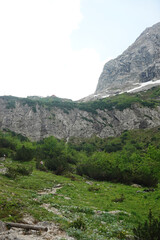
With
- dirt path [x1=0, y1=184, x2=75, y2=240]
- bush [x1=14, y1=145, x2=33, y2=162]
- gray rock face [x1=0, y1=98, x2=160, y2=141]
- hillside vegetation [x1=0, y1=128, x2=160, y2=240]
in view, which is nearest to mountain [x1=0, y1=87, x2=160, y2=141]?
gray rock face [x1=0, y1=98, x2=160, y2=141]

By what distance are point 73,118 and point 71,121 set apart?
377 cm

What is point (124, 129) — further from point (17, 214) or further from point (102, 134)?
point (17, 214)

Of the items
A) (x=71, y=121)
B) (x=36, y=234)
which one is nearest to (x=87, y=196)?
(x=36, y=234)

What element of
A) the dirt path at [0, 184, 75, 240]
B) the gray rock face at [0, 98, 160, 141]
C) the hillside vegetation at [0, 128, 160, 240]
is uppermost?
the gray rock face at [0, 98, 160, 141]

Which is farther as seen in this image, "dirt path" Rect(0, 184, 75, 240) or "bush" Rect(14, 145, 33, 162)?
"bush" Rect(14, 145, 33, 162)

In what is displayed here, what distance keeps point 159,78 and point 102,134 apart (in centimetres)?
12221

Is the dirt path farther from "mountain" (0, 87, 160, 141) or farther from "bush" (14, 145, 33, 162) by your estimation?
"mountain" (0, 87, 160, 141)

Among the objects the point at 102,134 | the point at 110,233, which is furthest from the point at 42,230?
the point at 102,134

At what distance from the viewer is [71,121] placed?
366ft

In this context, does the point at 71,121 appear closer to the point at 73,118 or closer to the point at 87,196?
the point at 73,118

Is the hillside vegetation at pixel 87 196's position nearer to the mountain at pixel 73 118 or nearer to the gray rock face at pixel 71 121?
the gray rock face at pixel 71 121

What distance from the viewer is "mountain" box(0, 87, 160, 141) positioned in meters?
96.6

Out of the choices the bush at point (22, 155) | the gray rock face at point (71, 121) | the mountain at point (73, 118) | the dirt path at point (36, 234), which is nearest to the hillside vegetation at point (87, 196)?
the bush at point (22, 155)

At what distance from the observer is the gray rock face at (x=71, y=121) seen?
313 ft
